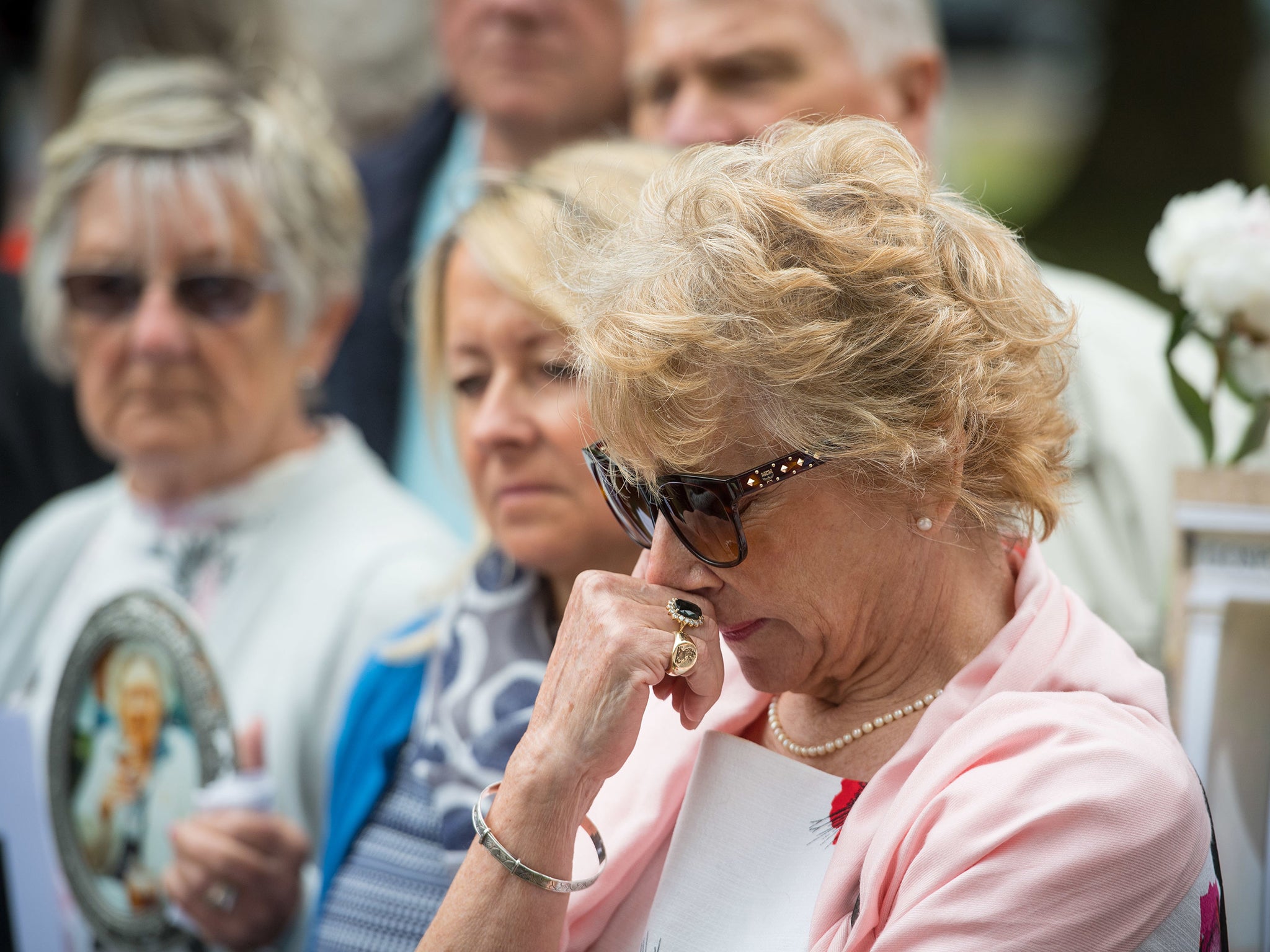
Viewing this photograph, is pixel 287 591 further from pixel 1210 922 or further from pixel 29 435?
pixel 1210 922

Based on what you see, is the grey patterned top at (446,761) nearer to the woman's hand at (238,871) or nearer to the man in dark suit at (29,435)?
the woman's hand at (238,871)

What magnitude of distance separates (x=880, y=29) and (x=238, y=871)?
88.1 inches

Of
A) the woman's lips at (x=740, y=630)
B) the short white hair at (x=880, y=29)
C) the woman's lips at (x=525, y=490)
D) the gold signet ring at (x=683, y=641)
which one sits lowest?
the woman's lips at (x=525, y=490)

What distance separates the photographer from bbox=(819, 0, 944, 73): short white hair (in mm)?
2980

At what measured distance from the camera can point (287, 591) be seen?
3059mm

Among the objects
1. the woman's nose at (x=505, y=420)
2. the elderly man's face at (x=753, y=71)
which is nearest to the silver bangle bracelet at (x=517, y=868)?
the woman's nose at (x=505, y=420)

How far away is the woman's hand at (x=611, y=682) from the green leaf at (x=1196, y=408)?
1079 mm

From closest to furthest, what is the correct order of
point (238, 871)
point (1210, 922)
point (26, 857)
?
point (1210, 922) → point (238, 871) → point (26, 857)

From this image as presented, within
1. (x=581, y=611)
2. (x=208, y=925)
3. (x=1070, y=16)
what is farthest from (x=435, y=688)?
(x=1070, y=16)

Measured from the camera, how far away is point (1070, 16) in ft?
33.3

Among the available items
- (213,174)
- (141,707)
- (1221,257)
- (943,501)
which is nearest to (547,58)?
(213,174)

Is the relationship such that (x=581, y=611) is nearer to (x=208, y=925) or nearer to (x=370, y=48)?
(x=208, y=925)

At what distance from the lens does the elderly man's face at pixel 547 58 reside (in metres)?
3.66

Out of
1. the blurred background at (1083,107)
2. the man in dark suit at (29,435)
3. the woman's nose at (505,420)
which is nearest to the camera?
the woman's nose at (505,420)
